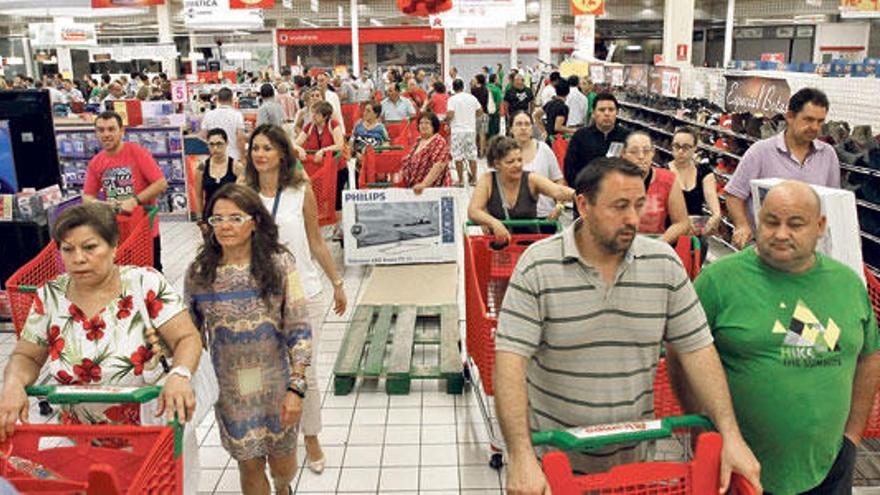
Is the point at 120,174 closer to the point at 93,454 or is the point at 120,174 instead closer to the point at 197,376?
the point at 197,376

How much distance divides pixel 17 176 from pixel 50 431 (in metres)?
5.82

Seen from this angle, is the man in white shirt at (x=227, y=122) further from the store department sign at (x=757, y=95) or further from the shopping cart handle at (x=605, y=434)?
the shopping cart handle at (x=605, y=434)

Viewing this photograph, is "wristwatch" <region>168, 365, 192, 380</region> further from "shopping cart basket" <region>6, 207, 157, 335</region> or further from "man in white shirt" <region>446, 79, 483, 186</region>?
"man in white shirt" <region>446, 79, 483, 186</region>

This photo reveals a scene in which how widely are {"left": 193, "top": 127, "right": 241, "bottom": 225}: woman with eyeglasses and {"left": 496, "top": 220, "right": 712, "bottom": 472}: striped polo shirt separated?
3.46m

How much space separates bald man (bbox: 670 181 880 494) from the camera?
2.29 meters

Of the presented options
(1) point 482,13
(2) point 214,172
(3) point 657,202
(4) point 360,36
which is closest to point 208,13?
(1) point 482,13

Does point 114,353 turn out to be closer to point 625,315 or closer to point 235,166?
point 625,315

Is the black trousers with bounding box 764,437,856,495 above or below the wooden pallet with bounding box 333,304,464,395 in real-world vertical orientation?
above

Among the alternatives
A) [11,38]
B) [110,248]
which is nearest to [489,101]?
[110,248]

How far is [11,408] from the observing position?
7.69 ft

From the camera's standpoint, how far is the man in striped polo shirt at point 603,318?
2184 millimetres

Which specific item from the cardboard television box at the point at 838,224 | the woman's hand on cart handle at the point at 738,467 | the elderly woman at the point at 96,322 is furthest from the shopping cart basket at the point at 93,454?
the cardboard television box at the point at 838,224

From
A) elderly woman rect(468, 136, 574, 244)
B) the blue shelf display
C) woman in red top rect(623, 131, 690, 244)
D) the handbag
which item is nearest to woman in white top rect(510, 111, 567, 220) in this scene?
elderly woman rect(468, 136, 574, 244)

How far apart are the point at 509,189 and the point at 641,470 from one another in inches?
119
